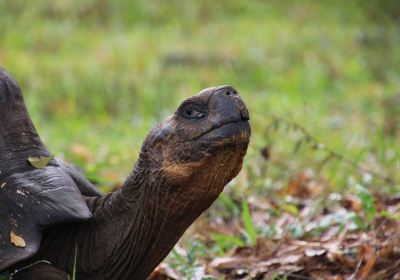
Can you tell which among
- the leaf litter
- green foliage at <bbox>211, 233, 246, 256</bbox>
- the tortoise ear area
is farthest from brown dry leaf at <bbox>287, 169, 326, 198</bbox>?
the tortoise ear area

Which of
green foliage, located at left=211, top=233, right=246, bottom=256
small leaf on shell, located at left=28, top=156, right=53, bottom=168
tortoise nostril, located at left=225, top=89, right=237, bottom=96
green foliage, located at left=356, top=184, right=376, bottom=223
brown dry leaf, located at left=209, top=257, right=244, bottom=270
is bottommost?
brown dry leaf, located at left=209, top=257, right=244, bottom=270

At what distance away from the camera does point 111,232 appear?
283 centimetres

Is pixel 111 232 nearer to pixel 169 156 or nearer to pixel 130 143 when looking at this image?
pixel 169 156

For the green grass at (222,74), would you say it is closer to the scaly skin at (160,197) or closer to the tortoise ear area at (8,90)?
the scaly skin at (160,197)

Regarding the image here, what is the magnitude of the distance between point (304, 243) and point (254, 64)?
696 centimetres

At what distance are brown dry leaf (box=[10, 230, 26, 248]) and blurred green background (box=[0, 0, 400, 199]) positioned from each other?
190cm

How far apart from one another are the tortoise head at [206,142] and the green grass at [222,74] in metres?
1.30

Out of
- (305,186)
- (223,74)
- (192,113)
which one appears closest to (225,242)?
(305,186)

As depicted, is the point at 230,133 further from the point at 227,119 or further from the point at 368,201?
the point at 368,201

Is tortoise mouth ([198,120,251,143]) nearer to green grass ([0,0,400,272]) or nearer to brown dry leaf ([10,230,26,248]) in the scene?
brown dry leaf ([10,230,26,248])

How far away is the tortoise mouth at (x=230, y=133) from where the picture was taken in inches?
100

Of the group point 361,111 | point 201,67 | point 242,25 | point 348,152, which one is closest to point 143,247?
point 348,152

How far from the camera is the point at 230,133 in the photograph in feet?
8.34

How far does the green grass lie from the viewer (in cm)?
571
